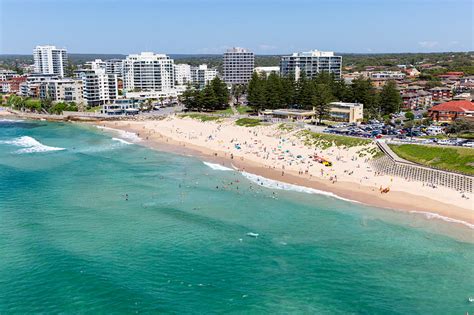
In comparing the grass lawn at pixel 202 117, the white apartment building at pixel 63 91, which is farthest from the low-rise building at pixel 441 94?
the white apartment building at pixel 63 91

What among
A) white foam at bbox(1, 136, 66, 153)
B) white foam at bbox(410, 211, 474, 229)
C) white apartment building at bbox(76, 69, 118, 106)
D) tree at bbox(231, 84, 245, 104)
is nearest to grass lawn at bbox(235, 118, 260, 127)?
white foam at bbox(1, 136, 66, 153)

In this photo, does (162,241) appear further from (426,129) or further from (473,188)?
(426,129)

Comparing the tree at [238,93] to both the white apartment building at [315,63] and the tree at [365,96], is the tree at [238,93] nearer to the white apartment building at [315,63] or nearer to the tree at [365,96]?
the white apartment building at [315,63]

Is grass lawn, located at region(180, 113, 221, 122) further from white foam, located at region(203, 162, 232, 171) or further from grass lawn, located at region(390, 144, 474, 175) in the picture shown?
grass lawn, located at region(390, 144, 474, 175)

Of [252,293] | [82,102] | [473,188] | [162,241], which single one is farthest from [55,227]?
[82,102]

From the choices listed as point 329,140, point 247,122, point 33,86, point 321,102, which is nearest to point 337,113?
point 321,102
